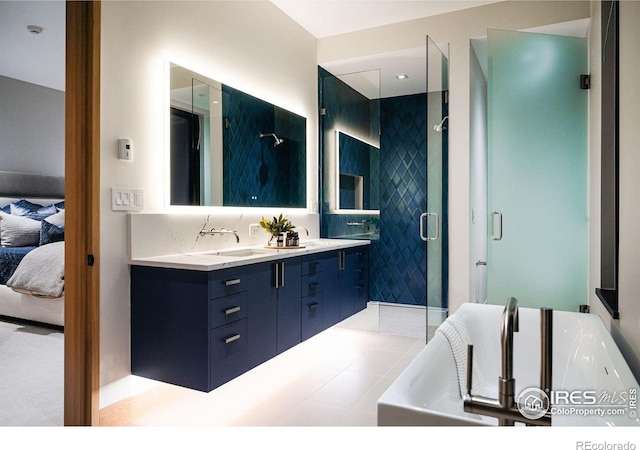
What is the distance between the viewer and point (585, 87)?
3.05 metres

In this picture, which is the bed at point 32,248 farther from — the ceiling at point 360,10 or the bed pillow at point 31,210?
the ceiling at point 360,10

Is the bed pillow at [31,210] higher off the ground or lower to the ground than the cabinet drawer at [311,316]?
higher

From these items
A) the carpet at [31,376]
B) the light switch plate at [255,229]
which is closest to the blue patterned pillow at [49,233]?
the carpet at [31,376]

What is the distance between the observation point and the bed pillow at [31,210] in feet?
15.2

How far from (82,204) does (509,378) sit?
2.05 meters

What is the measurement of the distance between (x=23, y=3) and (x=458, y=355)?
3861mm

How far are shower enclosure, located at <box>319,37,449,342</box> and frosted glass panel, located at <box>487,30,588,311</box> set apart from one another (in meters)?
0.59

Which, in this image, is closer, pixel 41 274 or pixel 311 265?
pixel 311 265

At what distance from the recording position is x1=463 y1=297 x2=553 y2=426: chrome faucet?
3.16 feet

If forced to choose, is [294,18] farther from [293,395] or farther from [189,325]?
[293,395]

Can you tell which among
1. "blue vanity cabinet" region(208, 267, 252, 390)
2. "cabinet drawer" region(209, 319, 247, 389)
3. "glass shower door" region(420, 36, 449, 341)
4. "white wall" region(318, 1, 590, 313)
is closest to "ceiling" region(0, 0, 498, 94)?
"white wall" region(318, 1, 590, 313)

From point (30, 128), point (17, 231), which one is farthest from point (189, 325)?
point (30, 128)

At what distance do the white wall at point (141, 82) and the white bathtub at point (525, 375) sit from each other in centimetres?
165

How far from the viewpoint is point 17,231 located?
172 inches
